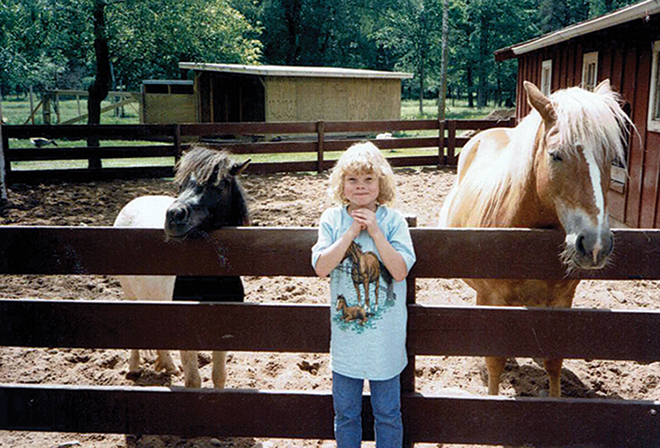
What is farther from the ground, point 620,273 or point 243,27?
point 243,27

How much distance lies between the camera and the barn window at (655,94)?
732 cm

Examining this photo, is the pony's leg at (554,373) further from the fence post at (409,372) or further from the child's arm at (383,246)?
the child's arm at (383,246)

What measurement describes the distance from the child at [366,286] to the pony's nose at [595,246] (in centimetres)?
69

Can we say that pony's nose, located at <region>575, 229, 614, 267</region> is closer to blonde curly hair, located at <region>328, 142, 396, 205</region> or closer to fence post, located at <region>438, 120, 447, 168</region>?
blonde curly hair, located at <region>328, 142, 396, 205</region>

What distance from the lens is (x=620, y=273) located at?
2441 millimetres

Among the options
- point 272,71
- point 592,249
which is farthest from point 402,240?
point 272,71

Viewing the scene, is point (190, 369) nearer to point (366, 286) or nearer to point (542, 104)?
point (366, 286)

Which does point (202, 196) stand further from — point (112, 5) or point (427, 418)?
point (112, 5)

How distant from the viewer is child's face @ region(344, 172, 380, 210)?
2.27 m

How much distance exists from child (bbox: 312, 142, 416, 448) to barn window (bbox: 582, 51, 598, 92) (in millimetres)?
8683

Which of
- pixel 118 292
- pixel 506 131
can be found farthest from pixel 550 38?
pixel 118 292

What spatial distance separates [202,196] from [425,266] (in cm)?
144

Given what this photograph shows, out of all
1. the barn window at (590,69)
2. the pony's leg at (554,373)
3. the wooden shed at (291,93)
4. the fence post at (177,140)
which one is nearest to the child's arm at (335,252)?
the pony's leg at (554,373)

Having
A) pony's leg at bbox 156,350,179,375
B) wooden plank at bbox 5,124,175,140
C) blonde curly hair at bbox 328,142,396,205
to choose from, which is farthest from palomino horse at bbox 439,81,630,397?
wooden plank at bbox 5,124,175,140
